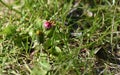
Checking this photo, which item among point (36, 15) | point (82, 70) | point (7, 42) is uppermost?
point (36, 15)

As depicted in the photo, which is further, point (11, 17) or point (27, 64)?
point (11, 17)

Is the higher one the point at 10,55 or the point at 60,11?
the point at 60,11

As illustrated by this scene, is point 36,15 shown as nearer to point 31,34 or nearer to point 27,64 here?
point 31,34

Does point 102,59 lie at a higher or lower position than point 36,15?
lower

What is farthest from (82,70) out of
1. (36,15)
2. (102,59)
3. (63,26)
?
(36,15)

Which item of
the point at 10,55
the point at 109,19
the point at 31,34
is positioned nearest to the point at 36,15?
the point at 31,34

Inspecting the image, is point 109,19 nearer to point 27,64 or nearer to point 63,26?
point 63,26
